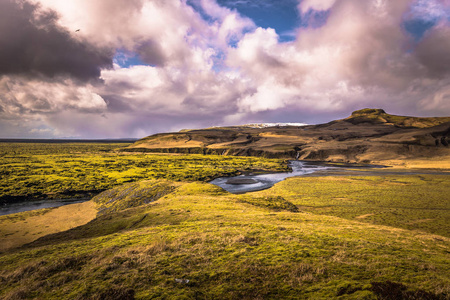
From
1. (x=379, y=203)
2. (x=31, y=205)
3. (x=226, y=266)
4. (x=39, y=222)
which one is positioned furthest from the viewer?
(x=31, y=205)

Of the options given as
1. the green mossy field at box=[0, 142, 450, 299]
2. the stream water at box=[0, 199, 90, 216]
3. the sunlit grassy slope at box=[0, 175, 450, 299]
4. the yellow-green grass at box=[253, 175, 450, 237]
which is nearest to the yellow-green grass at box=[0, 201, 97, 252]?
the stream water at box=[0, 199, 90, 216]

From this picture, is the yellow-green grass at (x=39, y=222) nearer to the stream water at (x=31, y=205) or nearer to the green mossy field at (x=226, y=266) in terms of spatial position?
the stream water at (x=31, y=205)

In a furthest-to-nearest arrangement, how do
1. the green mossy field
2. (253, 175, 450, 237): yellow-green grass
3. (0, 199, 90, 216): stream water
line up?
(0, 199, 90, 216): stream water → (253, 175, 450, 237): yellow-green grass → the green mossy field

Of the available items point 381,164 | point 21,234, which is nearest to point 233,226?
point 21,234

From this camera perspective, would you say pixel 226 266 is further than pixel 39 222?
No

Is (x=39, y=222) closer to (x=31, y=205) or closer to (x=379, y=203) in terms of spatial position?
(x=31, y=205)

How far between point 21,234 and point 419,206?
73.2 m

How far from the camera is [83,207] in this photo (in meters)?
49.6

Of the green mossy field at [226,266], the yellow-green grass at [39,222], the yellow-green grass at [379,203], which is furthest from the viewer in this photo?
the yellow-green grass at [379,203]

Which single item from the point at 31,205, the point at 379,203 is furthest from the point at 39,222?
the point at 379,203

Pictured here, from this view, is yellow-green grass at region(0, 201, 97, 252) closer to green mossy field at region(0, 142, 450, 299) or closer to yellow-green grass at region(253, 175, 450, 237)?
green mossy field at region(0, 142, 450, 299)

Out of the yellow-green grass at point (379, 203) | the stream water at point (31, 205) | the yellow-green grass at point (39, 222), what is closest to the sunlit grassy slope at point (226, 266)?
the yellow-green grass at point (379, 203)

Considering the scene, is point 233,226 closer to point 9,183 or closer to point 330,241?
point 330,241

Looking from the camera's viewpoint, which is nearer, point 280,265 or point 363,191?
point 280,265
